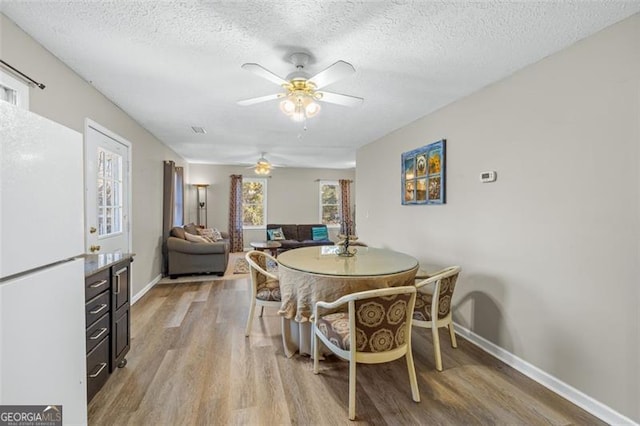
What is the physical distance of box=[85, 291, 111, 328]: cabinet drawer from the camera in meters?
1.76

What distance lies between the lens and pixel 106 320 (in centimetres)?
201

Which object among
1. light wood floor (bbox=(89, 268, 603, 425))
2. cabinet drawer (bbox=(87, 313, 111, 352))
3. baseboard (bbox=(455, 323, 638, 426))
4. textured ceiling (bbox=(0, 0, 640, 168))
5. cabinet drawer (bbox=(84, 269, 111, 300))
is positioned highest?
textured ceiling (bbox=(0, 0, 640, 168))

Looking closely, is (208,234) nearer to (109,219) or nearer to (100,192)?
(109,219)

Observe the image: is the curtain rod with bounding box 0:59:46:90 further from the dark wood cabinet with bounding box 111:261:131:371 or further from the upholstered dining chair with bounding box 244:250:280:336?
the upholstered dining chair with bounding box 244:250:280:336

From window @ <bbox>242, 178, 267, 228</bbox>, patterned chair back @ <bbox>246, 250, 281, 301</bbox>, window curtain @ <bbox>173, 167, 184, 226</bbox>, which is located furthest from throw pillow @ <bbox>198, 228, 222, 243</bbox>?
patterned chair back @ <bbox>246, 250, 281, 301</bbox>

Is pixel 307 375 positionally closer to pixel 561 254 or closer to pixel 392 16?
pixel 561 254

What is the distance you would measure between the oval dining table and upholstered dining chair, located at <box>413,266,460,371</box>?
20 cm

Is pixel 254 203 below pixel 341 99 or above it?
below

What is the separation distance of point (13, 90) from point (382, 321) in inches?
106

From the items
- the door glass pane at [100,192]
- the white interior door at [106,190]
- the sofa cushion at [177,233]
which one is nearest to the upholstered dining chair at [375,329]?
the white interior door at [106,190]

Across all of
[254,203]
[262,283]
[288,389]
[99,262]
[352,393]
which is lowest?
[288,389]

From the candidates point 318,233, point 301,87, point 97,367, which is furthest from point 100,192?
point 318,233

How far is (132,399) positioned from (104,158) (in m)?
2.39

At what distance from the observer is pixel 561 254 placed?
204 cm
